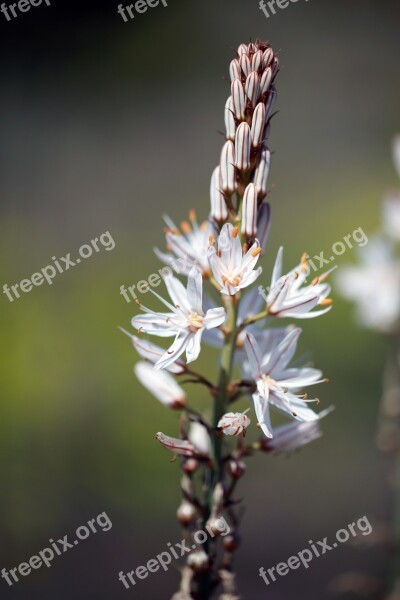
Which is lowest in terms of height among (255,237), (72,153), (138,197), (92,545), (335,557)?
(335,557)

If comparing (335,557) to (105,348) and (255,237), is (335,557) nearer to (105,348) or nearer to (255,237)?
(105,348)

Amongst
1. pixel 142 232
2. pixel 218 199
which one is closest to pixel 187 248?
pixel 218 199

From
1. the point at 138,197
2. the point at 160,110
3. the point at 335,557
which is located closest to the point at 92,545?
the point at 335,557

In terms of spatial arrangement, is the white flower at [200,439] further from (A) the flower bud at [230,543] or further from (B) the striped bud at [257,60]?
(B) the striped bud at [257,60]

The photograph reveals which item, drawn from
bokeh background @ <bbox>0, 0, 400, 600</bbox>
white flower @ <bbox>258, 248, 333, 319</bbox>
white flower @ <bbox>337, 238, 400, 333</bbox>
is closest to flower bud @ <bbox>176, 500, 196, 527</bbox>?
white flower @ <bbox>258, 248, 333, 319</bbox>

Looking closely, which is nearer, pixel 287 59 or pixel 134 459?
pixel 134 459

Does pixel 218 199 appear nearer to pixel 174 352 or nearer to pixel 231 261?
pixel 231 261

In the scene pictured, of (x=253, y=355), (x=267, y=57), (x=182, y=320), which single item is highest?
(x=267, y=57)
